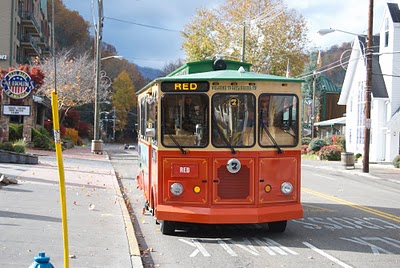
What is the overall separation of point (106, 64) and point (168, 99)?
85.2 m

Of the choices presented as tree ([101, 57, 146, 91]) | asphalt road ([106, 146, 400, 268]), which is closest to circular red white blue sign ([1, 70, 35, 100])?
asphalt road ([106, 146, 400, 268])

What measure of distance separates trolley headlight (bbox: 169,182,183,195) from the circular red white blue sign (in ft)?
49.8

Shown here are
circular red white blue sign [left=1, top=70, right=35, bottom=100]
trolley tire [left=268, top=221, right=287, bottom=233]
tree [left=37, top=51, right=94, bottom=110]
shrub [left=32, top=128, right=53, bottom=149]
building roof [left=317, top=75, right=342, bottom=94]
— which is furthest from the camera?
building roof [left=317, top=75, right=342, bottom=94]

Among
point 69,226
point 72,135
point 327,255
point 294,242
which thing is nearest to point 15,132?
point 72,135

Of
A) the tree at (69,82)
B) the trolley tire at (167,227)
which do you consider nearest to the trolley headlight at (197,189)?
the trolley tire at (167,227)

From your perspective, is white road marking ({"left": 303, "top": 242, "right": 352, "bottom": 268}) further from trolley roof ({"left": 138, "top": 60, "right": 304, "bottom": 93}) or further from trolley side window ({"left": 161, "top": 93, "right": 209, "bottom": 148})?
trolley roof ({"left": 138, "top": 60, "right": 304, "bottom": 93})

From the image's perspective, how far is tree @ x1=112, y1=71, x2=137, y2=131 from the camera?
8650 centimetres

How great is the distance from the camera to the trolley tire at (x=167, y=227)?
9.71 meters

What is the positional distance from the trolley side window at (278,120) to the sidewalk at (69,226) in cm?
287

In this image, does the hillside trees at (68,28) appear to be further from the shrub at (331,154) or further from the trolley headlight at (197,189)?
the trolley headlight at (197,189)

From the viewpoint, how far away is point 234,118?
9516 mm

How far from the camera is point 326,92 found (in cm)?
7269

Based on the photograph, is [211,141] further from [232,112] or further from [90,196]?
[90,196]

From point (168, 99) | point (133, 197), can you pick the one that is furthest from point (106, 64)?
point (168, 99)
